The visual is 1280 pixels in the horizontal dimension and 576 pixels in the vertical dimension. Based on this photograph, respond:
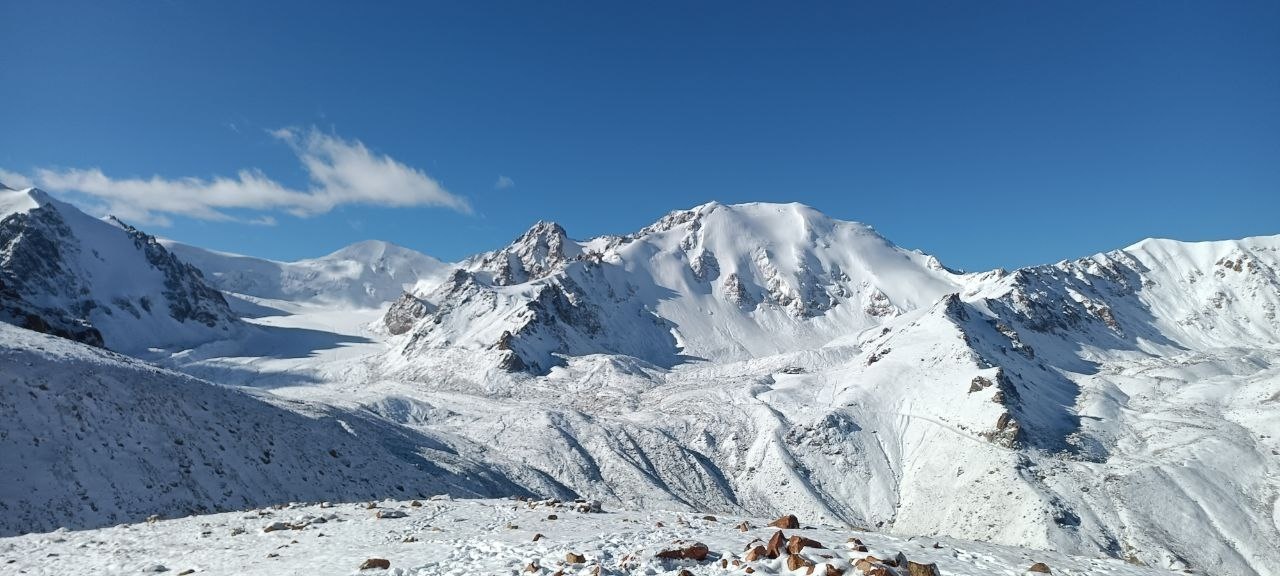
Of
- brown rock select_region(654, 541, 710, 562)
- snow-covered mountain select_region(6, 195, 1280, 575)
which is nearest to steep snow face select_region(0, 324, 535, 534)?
snow-covered mountain select_region(6, 195, 1280, 575)

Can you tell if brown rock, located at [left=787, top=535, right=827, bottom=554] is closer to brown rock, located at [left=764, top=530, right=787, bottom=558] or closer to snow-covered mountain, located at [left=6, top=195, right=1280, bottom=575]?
brown rock, located at [left=764, top=530, right=787, bottom=558]

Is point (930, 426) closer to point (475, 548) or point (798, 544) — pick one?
point (798, 544)

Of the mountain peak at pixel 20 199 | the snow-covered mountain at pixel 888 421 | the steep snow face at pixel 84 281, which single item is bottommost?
the snow-covered mountain at pixel 888 421

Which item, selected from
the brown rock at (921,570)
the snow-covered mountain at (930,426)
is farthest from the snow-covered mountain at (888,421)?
the brown rock at (921,570)

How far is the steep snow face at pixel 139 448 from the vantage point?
99.5 feet

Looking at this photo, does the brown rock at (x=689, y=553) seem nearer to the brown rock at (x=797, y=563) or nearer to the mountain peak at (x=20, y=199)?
the brown rock at (x=797, y=563)

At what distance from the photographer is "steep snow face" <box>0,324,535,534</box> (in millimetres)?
30328

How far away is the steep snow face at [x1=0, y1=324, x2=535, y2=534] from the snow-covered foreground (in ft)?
29.4

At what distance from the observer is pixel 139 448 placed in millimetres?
36188

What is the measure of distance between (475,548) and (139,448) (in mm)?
28671

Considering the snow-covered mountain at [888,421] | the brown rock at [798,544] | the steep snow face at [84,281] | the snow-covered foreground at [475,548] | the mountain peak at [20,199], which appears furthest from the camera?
the mountain peak at [20,199]

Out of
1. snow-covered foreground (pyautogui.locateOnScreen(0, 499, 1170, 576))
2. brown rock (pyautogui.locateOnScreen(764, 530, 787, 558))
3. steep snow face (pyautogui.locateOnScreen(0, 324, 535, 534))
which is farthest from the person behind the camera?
steep snow face (pyautogui.locateOnScreen(0, 324, 535, 534))

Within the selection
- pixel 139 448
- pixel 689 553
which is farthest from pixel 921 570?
pixel 139 448

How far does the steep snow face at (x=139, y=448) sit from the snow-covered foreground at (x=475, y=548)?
8.97 meters
